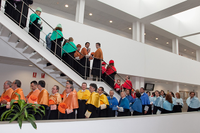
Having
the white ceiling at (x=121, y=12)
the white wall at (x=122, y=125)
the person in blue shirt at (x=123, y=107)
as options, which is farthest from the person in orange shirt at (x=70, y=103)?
the white ceiling at (x=121, y=12)

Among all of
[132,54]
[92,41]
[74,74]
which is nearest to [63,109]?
[74,74]

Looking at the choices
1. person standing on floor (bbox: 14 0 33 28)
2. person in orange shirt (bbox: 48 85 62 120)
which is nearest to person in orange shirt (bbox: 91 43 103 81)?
person in orange shirt (bbox: 48 85 62 120)

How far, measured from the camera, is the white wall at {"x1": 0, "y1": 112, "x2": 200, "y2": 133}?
319cm

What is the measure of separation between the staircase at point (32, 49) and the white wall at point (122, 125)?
8.85 ft

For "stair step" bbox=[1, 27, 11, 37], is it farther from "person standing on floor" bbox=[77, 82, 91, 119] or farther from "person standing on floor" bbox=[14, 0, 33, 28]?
"person standing on floor" bbox=[77, 82, 91, 119]

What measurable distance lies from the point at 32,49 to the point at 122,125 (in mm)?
4273

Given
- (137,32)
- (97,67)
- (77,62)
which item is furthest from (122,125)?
(137,32)

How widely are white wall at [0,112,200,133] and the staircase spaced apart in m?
2.70

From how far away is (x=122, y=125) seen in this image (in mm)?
4285

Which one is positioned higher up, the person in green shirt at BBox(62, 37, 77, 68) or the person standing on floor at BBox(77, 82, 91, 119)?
the person in green shirt at BBox(62, 37, 77, 68)

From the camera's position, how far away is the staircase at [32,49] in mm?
5781

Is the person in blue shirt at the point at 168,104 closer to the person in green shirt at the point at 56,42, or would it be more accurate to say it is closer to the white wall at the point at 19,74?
the person in green shirt at the point at 56,42

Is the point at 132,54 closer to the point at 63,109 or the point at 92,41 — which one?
the point at 92,41

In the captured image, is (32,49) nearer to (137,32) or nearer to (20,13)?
(20,13)
